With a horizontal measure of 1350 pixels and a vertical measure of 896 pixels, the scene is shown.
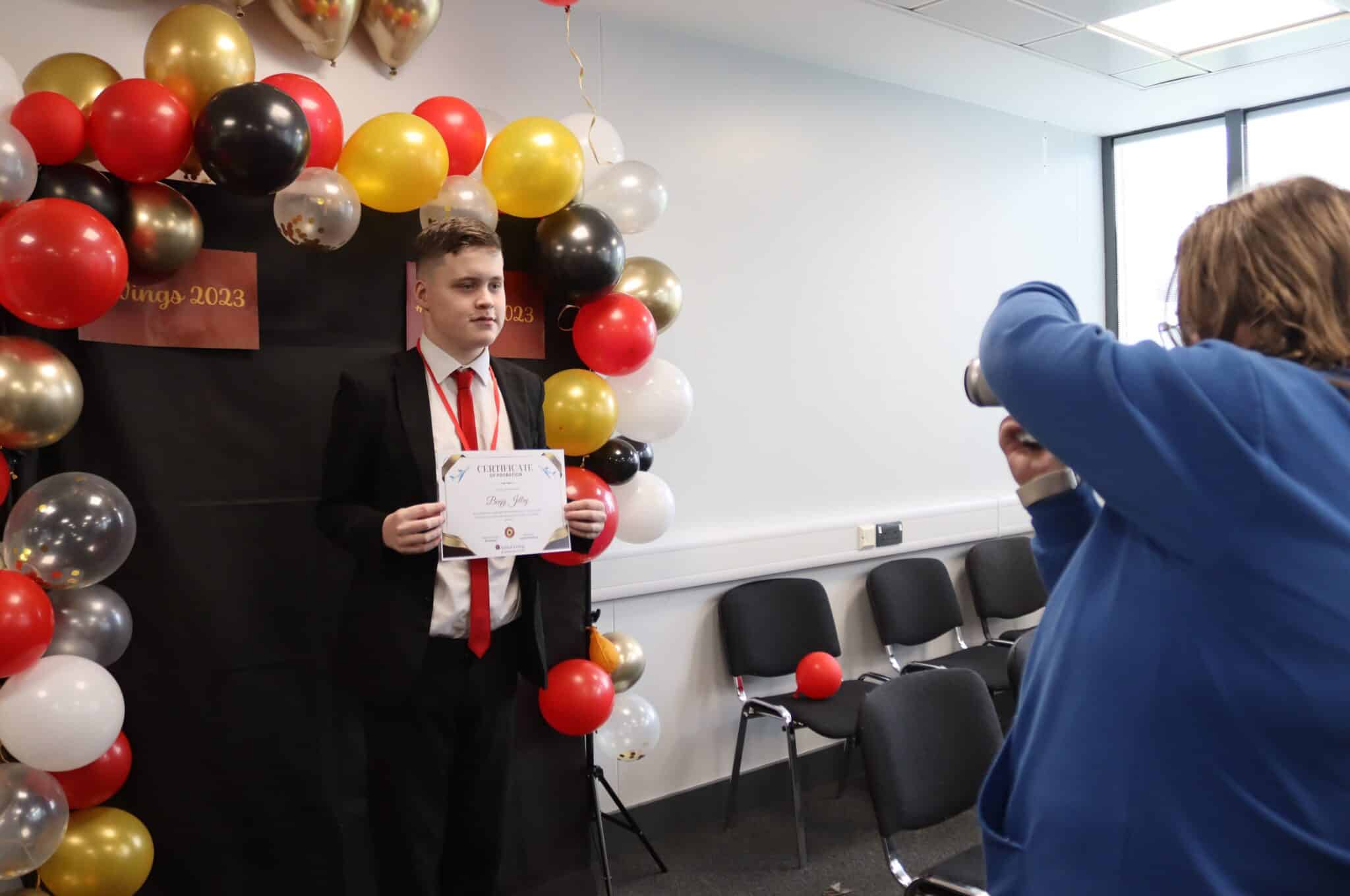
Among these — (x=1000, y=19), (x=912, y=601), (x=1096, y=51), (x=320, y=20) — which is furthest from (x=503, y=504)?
(x=1096, y=51)

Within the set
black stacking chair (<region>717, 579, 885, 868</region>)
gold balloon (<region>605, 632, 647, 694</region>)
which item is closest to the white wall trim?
black stacking chair (<region>717, 579, 885, 868</region>)

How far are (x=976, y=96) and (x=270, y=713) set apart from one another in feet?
12.6

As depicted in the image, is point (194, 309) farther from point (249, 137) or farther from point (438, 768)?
point (438, 768)

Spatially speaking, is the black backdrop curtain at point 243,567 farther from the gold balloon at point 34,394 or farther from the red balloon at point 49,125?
the red balloon at point 49,125

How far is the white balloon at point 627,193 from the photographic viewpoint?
2781 millimetres

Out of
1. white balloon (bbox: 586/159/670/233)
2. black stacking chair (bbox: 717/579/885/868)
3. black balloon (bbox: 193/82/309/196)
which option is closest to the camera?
black balloon (bbox: 193/82/309/196)

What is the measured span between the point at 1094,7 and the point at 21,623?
3.58 metres

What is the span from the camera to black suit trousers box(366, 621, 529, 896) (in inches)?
82.5

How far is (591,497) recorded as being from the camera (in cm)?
253

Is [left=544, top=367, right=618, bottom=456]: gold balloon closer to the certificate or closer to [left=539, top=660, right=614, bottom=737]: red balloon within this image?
the certificate

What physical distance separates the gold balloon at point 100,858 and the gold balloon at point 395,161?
149 centimetres

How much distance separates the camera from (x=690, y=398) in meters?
2.94

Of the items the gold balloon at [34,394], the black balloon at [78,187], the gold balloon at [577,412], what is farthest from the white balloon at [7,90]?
the gold balloon at [577,412]

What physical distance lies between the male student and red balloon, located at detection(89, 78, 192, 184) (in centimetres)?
53
